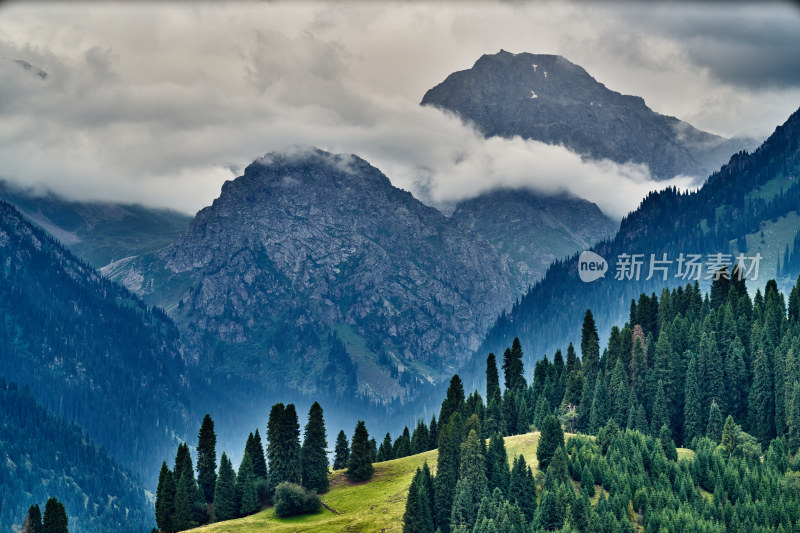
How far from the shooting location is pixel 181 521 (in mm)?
Answer: 196125

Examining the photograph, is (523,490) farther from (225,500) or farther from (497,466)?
(225,500)

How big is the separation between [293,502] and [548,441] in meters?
55.0

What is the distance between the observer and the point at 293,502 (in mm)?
192125

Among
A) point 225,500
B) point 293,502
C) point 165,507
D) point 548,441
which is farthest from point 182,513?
point 548,441

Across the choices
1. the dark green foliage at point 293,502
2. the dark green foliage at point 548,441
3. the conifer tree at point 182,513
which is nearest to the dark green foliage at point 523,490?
the dark green foliage at point 548,441

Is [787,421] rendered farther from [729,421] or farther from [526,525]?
[526,525]

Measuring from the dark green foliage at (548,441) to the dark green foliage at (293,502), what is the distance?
4915 centimetres

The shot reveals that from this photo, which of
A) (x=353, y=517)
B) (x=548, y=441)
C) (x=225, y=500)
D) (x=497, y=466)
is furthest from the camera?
(x=225, y=500)

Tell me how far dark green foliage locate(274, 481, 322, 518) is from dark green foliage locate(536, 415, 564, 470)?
49150 millimetres

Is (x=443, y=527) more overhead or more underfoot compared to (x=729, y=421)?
more underfoot

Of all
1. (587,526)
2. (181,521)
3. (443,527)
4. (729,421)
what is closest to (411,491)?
(443,527)

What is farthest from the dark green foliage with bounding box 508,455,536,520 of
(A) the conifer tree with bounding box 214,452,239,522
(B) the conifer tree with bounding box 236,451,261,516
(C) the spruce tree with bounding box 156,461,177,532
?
(C) the spruce tree with bounding box 156,461,177,532

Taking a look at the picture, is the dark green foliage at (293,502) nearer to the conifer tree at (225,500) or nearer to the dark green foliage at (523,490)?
the conifer tree at (225,500)

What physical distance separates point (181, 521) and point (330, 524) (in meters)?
36.3
